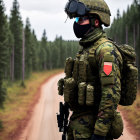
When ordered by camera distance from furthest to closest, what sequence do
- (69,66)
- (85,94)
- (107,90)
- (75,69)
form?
(69,66) → (75,69) → (85,94) → (107,90)

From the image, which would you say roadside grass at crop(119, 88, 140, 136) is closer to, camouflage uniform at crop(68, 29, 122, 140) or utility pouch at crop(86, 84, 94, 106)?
camouflage uniform at crop(68, 29, 122, 140)

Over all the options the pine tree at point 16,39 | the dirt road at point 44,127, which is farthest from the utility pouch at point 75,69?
the pine tree at point 16,39

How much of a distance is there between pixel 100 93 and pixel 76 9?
5.03ft

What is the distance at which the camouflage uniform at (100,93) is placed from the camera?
3461 mm

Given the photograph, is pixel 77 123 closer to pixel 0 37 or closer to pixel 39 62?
pixel 0 37

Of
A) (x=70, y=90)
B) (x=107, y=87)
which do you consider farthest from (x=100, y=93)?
(x=70, y=90)

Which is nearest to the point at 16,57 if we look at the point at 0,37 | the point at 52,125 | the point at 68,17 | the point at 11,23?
the point at 11,23

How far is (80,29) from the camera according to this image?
164 inches

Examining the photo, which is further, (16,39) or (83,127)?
(16,39)

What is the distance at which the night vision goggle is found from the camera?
3955mm

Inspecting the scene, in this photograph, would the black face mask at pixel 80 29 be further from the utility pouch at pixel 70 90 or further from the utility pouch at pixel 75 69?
the utility pouch at pixel 70 90

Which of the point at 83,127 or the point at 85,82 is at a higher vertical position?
the point at 85,82

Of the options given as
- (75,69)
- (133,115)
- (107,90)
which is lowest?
(133,115)

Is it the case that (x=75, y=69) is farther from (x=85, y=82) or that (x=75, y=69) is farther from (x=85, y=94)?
(x=85, y=94)
